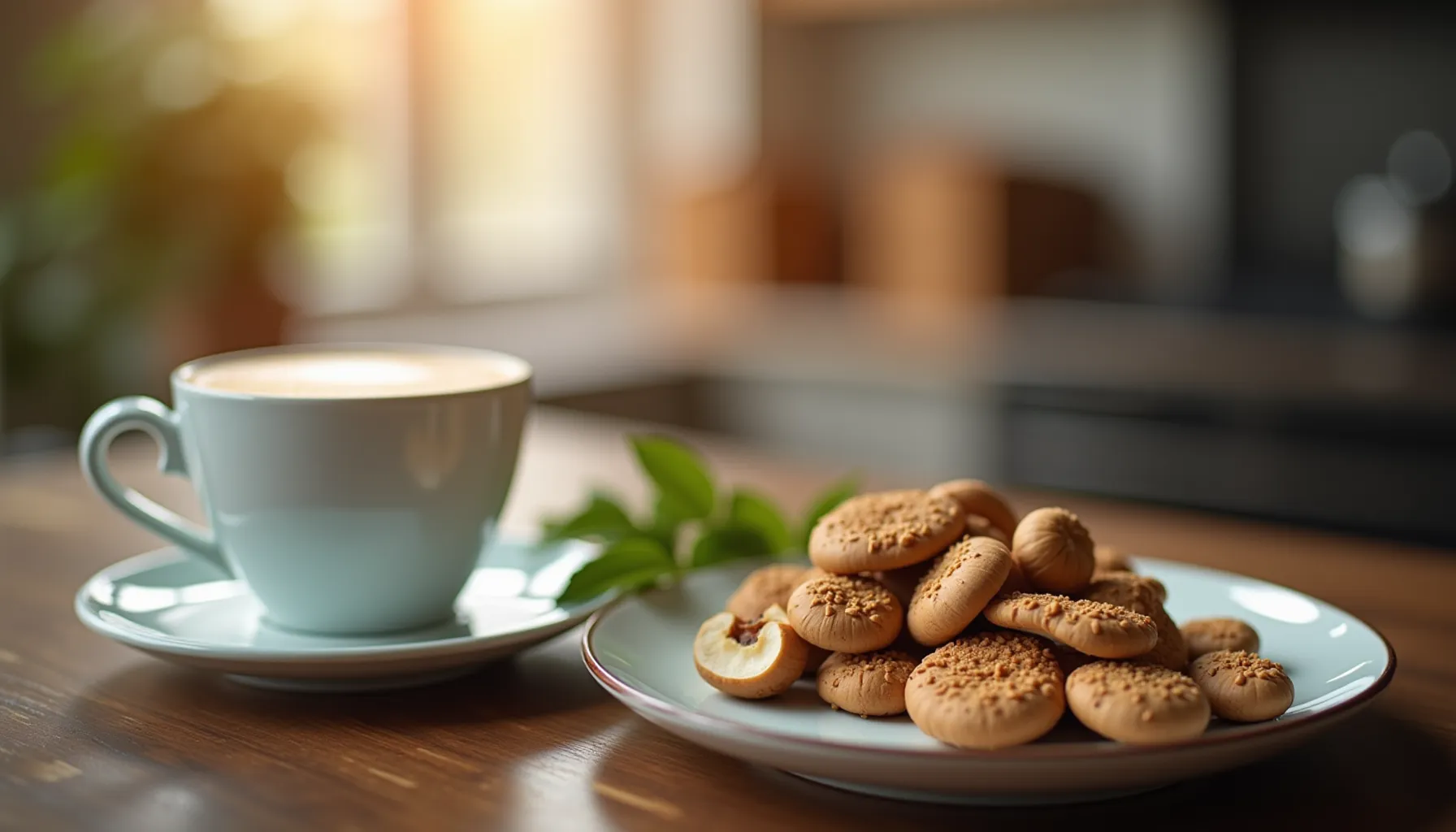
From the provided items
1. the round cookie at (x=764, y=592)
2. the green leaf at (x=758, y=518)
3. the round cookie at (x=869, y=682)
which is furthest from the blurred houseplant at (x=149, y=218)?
the round cookie at (x=869, y=682)

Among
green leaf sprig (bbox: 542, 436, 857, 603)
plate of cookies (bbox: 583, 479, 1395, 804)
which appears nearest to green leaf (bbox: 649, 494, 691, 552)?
green leaf sprig (bbox: 542, 436, 857, 603)

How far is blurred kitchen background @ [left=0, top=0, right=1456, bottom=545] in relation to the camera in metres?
2.34

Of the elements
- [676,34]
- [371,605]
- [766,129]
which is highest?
[676,34]

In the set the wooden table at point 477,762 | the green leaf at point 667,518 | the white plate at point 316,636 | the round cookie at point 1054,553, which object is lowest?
the wooden table at point 477,762

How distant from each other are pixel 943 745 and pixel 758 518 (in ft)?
1.02

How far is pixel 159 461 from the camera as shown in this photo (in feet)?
2.46

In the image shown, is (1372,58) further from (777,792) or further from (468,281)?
(777,792)

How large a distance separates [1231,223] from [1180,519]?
6.90 ft

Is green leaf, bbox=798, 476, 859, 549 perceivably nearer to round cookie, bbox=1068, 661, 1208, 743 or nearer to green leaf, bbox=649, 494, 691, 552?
green leaf, bbox=649, 494, 691, 552

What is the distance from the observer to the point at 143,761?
580mm

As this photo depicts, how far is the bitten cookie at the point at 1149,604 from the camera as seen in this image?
1.87ft

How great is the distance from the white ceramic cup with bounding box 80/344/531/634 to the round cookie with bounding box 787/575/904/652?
0.20 metres

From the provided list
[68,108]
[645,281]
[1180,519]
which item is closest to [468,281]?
[645,281]

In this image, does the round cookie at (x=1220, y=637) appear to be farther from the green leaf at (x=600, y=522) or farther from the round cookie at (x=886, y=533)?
the green leaf at (x=600, y=522)
